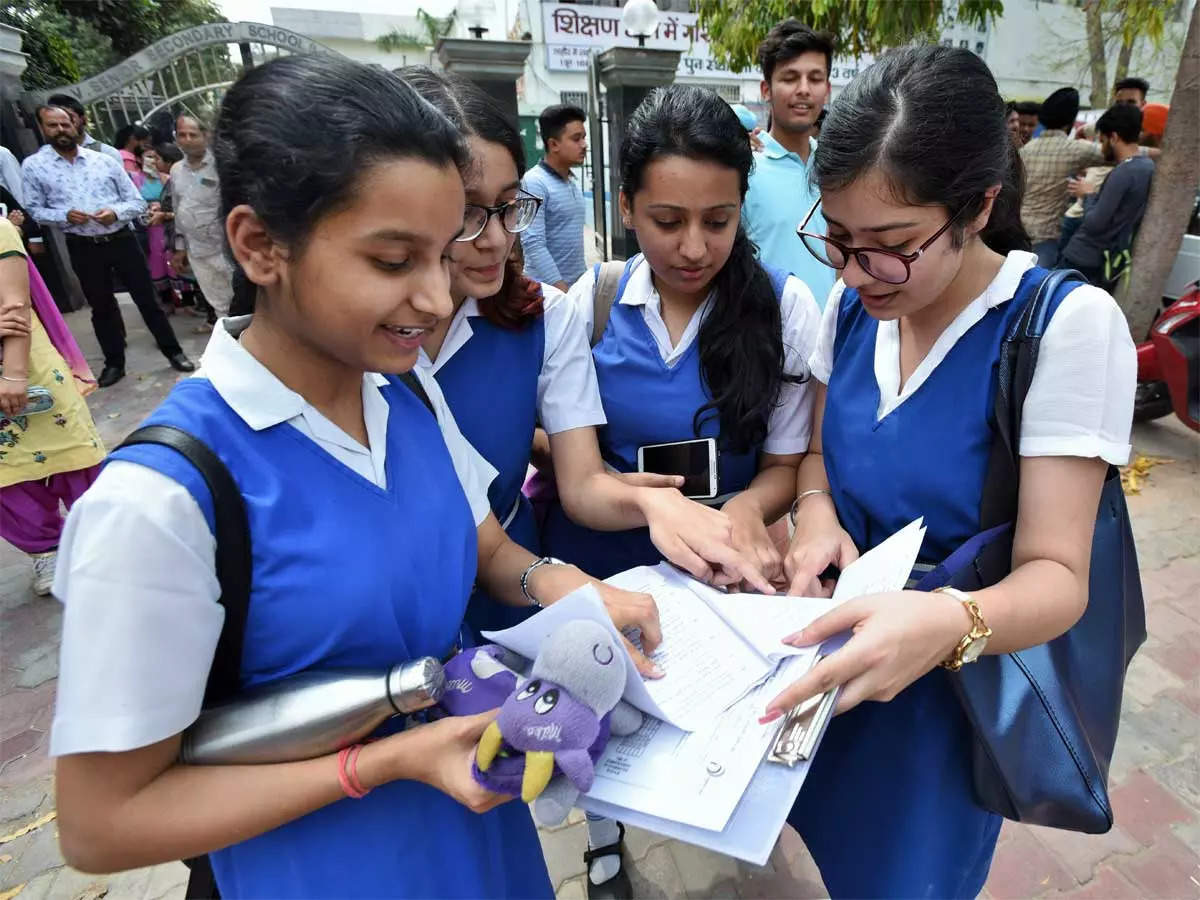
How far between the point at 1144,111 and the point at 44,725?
334 inches

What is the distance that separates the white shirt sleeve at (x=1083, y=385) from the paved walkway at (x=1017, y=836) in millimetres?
1429

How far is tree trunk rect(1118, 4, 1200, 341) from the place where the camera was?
4203 millimetres

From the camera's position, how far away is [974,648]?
0.98 m

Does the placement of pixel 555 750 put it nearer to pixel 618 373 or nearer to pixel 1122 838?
pixel 618 373

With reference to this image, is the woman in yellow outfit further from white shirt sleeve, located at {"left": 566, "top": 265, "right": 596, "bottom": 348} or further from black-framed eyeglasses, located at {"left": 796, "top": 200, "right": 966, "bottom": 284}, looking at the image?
black-framed eyeglasses, located at {"left": 796, "top": 200, "right": 966, "bottom": 284}

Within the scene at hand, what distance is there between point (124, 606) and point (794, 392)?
1349 mm

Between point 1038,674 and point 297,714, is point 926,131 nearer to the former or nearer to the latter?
point 1038,674

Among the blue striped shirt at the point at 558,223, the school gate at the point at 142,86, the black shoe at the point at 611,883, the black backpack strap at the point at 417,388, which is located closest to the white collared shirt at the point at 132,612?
the black backpack strap at the point at 417,388

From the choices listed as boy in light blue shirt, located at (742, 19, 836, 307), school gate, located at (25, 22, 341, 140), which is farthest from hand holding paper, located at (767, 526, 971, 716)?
school gate, located at (25, 22, 341, 140)

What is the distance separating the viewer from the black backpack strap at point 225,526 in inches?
30.1

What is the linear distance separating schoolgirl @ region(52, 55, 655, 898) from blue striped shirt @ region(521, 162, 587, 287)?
13.3 feet

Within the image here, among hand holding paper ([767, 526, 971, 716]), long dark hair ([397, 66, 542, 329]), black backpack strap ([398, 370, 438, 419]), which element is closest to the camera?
hand holding paper ([767, 526, 971, 716])

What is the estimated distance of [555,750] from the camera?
770 mm

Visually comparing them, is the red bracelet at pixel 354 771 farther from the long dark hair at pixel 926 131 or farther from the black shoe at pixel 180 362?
the black shoe at pixel 180 362
